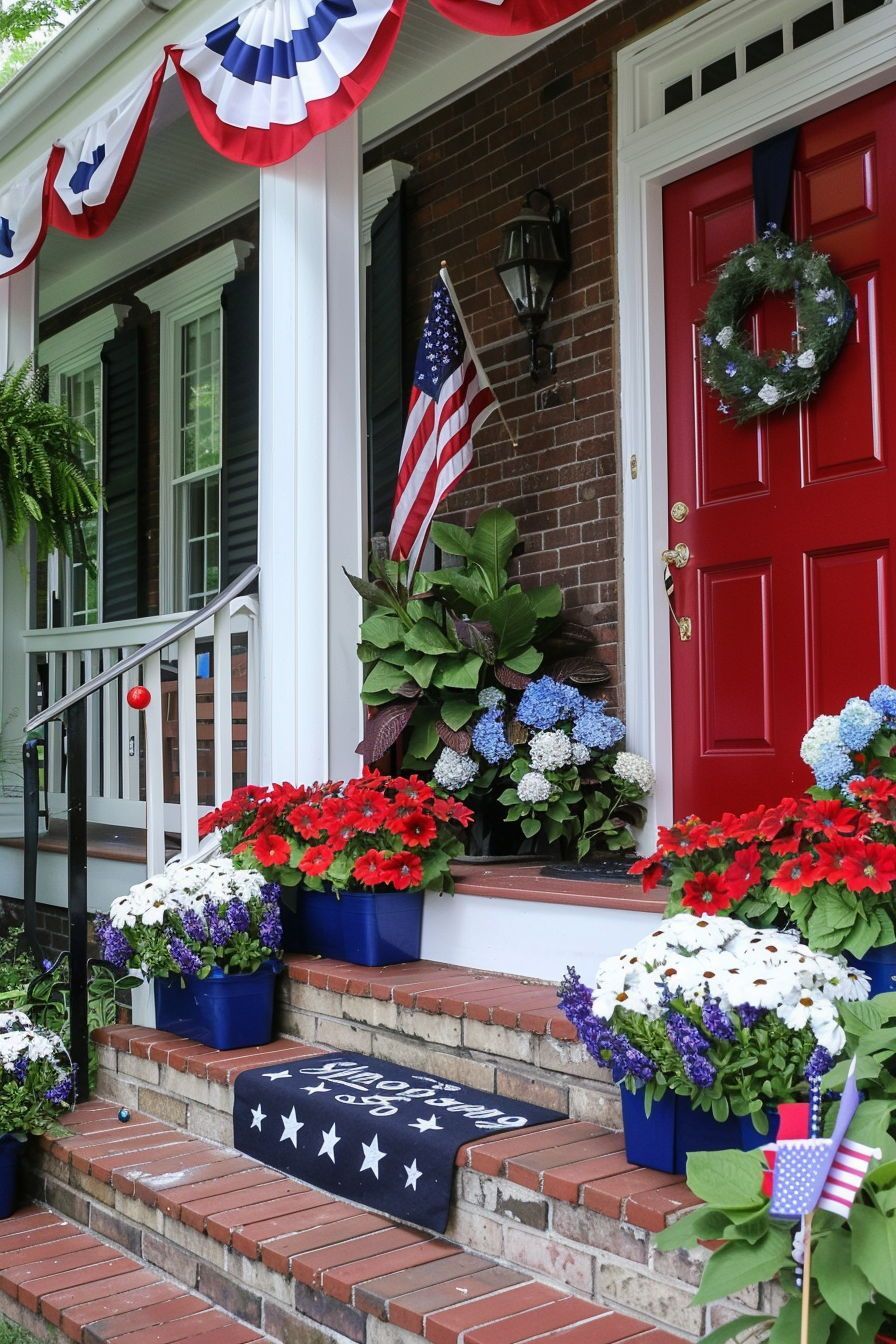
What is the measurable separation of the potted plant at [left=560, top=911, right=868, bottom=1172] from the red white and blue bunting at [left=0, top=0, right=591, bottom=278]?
2.12m

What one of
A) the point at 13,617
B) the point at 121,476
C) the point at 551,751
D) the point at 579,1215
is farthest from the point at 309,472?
the point at 121,476

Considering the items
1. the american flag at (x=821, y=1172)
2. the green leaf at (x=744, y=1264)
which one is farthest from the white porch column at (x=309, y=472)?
the american flag at (x=821, y=1172)

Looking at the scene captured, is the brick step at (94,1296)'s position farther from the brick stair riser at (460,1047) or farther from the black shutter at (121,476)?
the black shutter at (121,476)

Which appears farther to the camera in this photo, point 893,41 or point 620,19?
point 620,19

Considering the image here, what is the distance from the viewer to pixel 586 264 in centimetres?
451

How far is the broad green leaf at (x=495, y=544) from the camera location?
4363 millimetres

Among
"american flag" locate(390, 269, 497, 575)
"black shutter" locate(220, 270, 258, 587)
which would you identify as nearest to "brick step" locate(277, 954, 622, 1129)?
"american flag" locate(390, 269, 497, 575)

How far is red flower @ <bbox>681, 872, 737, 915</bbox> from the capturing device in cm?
247

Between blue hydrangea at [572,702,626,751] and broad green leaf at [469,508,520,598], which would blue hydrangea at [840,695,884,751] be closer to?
blue hydrangea at [572,702,626,751]

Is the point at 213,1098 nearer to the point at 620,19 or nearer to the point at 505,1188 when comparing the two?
the point at 505,1188

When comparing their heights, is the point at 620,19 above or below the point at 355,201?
above

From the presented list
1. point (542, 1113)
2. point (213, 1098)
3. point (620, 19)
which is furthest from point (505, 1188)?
point (620, 19)

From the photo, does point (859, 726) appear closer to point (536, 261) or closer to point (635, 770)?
point (635, 770)

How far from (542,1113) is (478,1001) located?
13.4 inches
